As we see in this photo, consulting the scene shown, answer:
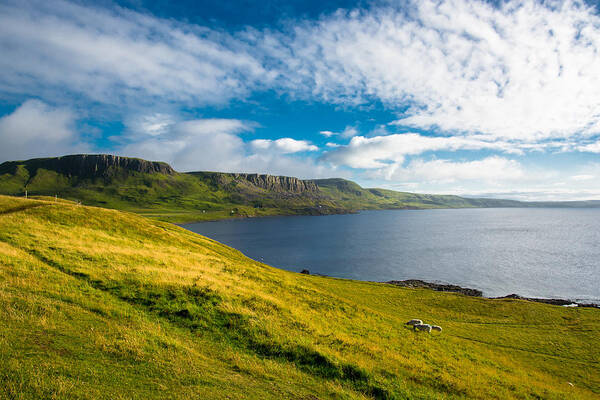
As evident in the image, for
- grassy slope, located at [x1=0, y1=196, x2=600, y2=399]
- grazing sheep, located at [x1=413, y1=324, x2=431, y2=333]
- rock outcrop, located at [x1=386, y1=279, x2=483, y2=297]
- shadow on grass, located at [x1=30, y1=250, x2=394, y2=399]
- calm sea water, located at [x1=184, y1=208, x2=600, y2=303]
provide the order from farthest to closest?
calm sea water, located at [x1=184, y1=208, x2=600, y2=303] < rock outcrop, located at [x1=386, y1=279, x2=483, y2=297] < grazing sheep, located at [x1=413, y1=324, x2=431, y2=333] < shadow on grass, located at [x1=30, y1=250, x2=394, y2=399] < grassy slope, located at [x1=0, y1=196, x2=600, y2=399]

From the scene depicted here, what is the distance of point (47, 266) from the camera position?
74.5 ft

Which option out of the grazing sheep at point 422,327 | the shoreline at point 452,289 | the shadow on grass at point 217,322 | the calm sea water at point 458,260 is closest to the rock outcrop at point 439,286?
the shoreline at point 452,289

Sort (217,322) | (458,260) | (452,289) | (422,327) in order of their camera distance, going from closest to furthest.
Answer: (217,322), (422,327), (452,289), (458,260)

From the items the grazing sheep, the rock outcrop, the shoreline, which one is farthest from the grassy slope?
the rock outcrop

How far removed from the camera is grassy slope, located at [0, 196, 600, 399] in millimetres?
12450

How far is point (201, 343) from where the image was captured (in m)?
17.0

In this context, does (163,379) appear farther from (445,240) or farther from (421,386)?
(445,240)

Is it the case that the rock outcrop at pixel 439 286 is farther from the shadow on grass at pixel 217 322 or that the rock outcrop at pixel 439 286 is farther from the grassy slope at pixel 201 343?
the shadow on grass at pixel 217 322

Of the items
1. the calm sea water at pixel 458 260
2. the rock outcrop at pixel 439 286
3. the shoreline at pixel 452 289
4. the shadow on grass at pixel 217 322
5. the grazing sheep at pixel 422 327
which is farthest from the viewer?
the calm sea water at pixel 458 260

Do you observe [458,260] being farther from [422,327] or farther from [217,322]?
[217,322]

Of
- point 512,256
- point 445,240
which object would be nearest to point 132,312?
point 512,256

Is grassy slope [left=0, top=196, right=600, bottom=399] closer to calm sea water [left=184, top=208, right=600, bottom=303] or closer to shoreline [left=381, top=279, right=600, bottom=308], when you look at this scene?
shoreline [left=381, top=279, right=600, bottom=308]

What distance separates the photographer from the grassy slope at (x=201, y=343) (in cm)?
1245

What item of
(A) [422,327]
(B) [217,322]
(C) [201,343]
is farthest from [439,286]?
(C) [201,343]
